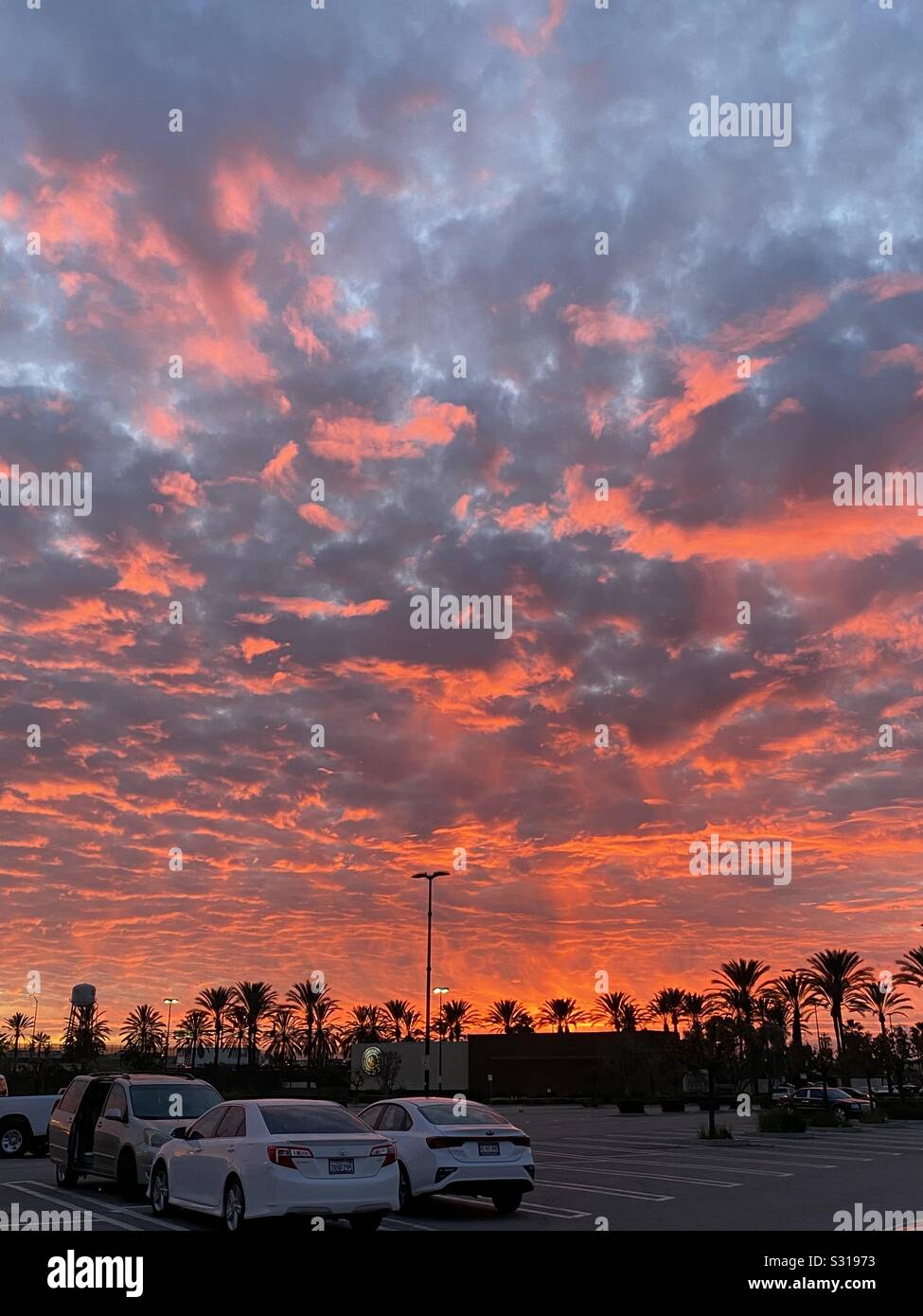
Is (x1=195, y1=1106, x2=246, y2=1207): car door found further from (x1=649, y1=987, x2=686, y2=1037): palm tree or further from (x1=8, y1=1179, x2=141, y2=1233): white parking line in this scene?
(x1=649, y1=987, x2=686, y2=1037): palm tree

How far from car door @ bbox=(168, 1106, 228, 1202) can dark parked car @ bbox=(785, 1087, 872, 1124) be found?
124 feet

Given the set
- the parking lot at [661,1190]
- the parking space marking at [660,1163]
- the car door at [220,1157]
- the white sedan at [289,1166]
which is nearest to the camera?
the white sedan at [289,1166]

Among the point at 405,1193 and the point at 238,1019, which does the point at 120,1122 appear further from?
the point at 238,1019

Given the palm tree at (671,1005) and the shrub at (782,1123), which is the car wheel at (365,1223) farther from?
the palm tree at (671,1005)

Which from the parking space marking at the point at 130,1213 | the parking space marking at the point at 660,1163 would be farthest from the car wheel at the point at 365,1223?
the parking space marking at the point at 660,1163

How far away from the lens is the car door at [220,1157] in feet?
43.9

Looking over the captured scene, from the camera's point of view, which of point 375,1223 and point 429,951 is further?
point 429,951

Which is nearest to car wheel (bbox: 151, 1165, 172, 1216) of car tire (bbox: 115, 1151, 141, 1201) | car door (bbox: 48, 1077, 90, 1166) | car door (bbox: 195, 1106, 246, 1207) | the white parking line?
the white parking line

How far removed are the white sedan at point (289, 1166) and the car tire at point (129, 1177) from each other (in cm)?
310

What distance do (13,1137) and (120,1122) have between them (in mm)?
9061

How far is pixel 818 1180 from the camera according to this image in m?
21.5
